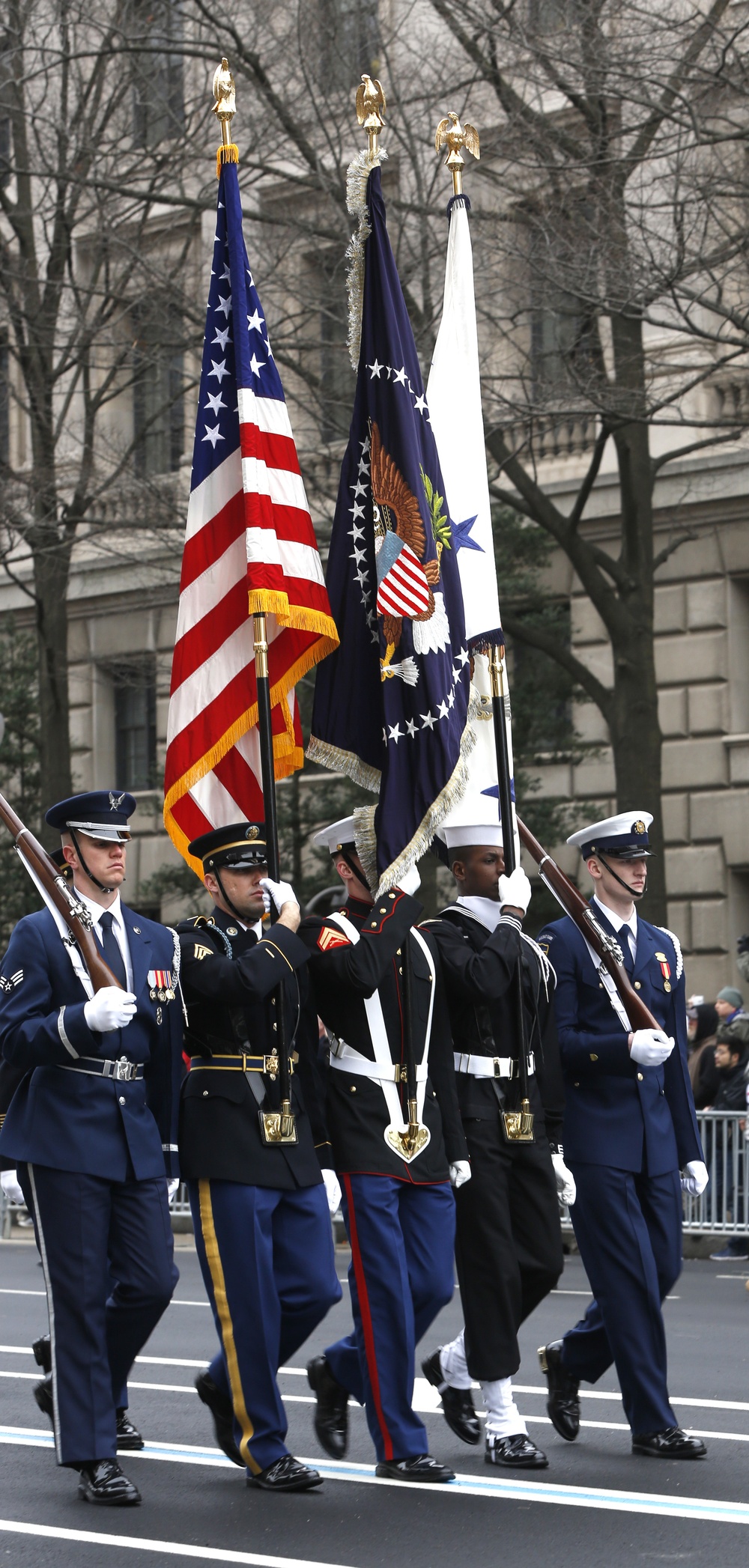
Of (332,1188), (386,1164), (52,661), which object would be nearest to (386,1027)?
(386,1164)

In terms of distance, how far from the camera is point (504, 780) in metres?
7.75

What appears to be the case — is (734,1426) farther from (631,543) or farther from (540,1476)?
(631,543)

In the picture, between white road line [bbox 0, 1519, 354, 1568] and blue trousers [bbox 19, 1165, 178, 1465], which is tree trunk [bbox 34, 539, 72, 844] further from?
white road line [bbox 0, 1519, 354, 1568]

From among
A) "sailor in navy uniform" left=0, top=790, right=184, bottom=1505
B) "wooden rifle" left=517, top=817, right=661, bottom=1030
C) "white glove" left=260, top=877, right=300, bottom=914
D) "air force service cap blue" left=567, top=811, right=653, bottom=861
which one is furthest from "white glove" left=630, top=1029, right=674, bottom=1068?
"sailor in navy uniform" left=0, top=790, right=184, bottom=1505

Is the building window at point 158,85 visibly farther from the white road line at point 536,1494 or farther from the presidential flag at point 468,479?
the white road line at point 536,1494

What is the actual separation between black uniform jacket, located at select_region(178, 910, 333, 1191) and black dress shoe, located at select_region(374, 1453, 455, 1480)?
0.86m

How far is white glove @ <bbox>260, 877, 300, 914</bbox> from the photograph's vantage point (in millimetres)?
6777

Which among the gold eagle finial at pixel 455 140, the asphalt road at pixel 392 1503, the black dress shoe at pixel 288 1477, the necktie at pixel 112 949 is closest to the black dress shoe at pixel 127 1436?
the asphalt road at pixel 392 1503

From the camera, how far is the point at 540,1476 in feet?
22.3

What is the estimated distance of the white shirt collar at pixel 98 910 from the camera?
699 centimetres

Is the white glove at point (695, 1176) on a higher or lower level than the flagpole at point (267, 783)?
lower

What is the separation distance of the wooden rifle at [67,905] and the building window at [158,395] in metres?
12.1

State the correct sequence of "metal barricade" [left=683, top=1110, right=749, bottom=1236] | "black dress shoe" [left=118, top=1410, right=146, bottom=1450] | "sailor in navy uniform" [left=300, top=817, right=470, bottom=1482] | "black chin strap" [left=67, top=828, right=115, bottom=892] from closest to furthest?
"sailor in navy uniform" [left=300, top=817, right=470, bottom=1482]
"black chin strap" [left=67, top=828, right=115, bottom=892]
"black dress shoe" [left=118, top=1410, right=146, bottom=1450]
"metal barricade" [left=683, top=1110, right=749, bottom=1236]

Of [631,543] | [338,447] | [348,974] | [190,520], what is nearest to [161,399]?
[338,447]
